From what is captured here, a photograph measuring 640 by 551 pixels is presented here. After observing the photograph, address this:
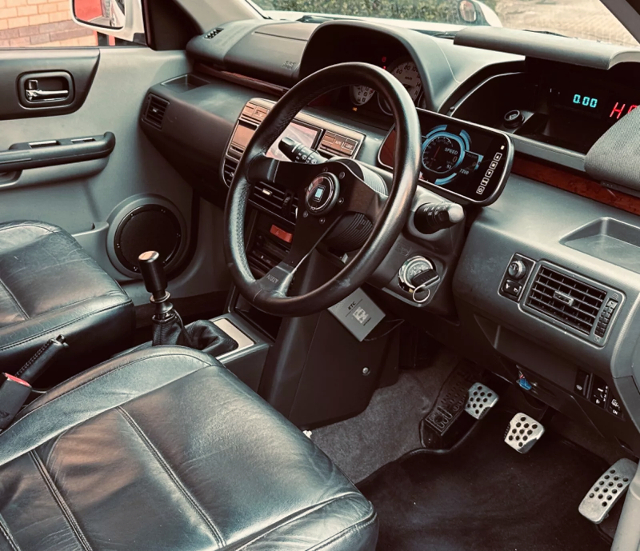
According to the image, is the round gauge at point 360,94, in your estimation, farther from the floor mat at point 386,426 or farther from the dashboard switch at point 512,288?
the floor mat at point 386,426

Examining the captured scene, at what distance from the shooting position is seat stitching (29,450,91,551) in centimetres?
94

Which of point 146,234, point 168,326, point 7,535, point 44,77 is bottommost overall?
point 146,234

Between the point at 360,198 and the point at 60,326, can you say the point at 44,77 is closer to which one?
the point at 60,326

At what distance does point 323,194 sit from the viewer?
1.16 m

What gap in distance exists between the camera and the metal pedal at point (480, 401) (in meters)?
1.92

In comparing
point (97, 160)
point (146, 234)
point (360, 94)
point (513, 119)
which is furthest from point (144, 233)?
point (513, 119)

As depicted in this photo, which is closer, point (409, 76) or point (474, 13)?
point (409, 76)

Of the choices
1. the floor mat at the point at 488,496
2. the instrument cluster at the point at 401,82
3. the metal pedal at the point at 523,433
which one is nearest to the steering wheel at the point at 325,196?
the instrument cluster at the point at 401,82

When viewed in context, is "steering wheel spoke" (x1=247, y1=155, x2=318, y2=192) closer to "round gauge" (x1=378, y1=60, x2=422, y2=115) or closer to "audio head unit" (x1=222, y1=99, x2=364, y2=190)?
"audio head unit" (x1=222, y1=99, x2=364, y2=190)

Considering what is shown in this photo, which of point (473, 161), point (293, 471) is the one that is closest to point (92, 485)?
point (293, 471)

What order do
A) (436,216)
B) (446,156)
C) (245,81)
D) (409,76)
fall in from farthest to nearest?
Result: (245,81) → (409,76) → (446,156) → (436,216)

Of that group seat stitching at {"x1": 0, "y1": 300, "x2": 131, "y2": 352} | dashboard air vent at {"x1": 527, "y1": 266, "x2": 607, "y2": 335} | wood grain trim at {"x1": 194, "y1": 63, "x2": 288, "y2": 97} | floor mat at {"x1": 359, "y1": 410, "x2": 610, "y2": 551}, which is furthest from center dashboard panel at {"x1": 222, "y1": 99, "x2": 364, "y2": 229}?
floor mat at {"x1": 359, "y1": 410, "x2": 610, "y2": 551}

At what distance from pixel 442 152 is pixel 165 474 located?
79 centimetres

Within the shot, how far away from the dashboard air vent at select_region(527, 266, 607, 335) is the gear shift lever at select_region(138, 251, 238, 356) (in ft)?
2.58
